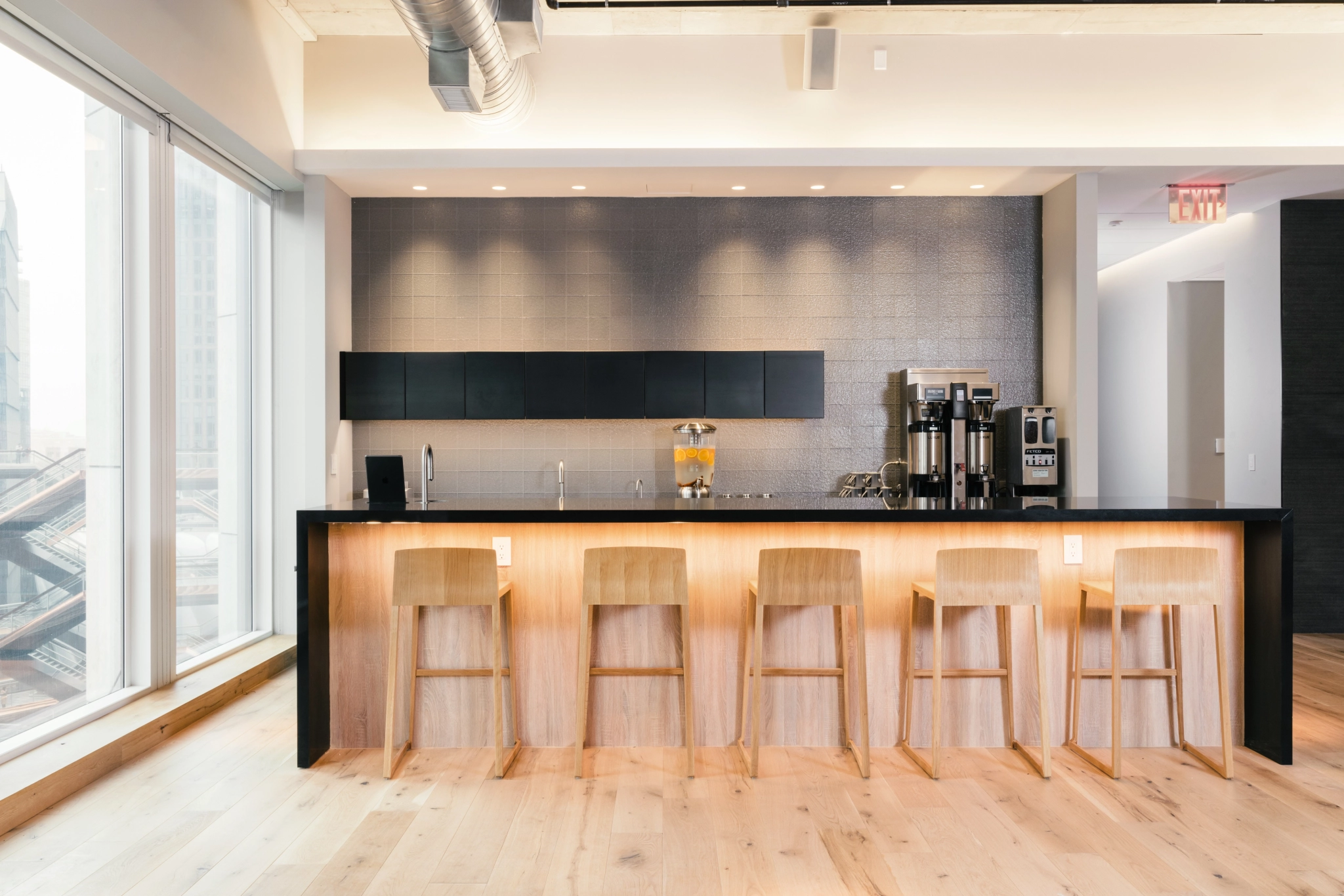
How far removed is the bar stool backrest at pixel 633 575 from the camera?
293 cm

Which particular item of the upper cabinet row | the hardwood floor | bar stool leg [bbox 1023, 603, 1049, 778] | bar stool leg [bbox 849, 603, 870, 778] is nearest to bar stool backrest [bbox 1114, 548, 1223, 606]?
bar stool leg [bbox 1023, 603, 1049, 778]

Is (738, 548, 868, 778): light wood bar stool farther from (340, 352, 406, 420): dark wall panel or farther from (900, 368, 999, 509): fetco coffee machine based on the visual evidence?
(340, 352, 406, 420): dark wall panel

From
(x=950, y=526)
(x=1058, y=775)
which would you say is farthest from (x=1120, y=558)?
(x=1058, y=775)

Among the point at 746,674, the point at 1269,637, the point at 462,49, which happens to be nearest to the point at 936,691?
the point at 746,674

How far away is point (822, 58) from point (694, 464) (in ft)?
8.23

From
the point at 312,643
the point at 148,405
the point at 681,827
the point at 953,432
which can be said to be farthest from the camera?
the point at 953,432

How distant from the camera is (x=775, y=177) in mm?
4750

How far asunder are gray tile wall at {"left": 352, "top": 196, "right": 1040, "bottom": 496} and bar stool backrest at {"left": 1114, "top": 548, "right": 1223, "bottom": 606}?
2.37 metres

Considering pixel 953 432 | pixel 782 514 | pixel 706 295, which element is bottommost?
pixel 782 514

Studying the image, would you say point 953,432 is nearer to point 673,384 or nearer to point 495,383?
point 673,384

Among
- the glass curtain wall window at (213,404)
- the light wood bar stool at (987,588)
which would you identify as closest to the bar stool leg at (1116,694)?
the light wood bar stool at (987,588)

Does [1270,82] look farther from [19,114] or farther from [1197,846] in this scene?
[19,114]

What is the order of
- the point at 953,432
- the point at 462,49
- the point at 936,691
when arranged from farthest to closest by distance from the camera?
the point at 953,432 < the point at 462,49 < the point at 936,691

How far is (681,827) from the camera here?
2.56 metres
